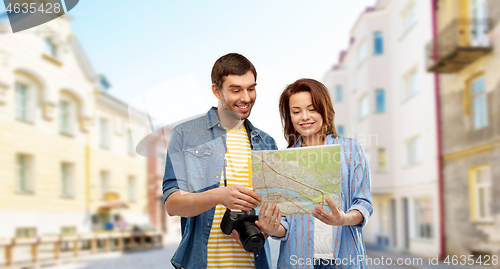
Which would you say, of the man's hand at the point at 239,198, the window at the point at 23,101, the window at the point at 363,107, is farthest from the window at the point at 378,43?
the man's hand at the point at 239,198

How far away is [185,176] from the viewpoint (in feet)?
7.25

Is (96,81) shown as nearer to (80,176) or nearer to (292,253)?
(80,176)

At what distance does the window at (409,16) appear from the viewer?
1740 cm

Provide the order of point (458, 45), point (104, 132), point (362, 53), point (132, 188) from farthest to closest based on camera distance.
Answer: point (132, 188)
point (362, 53)
point (104, 132)
point (458, 45)

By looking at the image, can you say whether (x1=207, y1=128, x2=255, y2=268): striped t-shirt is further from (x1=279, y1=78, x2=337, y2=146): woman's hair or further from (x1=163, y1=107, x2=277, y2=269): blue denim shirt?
(x1=279, y1=78, x2=337, y2=146): woman's hair

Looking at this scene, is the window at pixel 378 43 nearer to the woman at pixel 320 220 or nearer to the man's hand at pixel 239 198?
the woman at pixel 320 220

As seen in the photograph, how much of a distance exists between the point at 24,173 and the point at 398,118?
13.9 meters

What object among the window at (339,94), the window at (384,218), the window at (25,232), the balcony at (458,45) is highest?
the window at (339,94)

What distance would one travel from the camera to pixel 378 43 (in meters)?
21.5

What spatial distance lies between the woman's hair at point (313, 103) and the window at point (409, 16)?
15.7 m

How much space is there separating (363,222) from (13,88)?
15.3m

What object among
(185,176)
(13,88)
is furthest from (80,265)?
(185,176)

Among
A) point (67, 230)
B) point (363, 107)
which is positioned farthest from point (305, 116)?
point (363, 107)

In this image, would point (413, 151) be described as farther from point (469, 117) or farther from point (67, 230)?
point (67, 230)
